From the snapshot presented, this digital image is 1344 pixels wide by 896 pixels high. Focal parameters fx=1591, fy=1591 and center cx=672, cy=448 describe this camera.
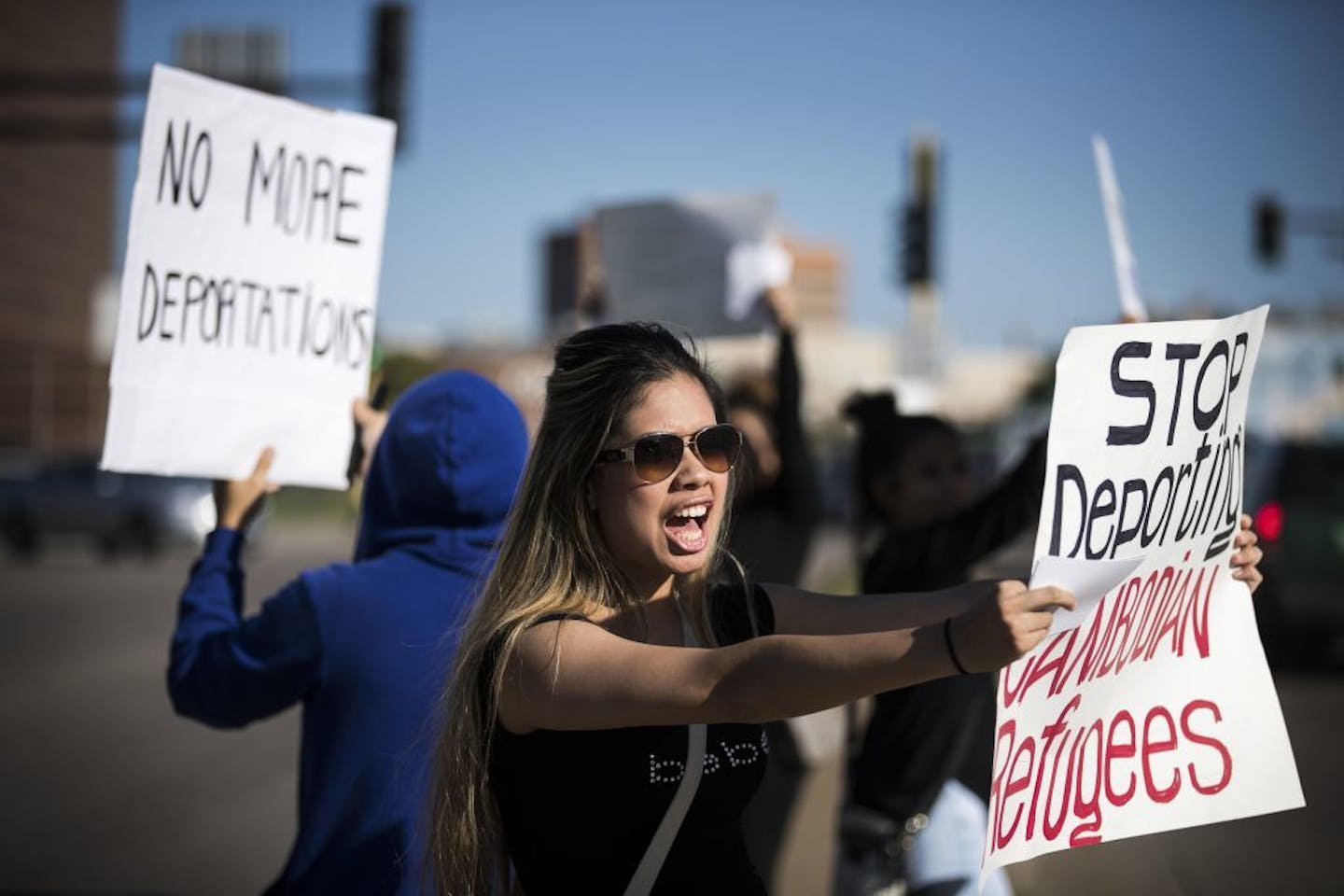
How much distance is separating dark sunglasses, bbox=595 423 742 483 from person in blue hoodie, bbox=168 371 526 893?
43 cm

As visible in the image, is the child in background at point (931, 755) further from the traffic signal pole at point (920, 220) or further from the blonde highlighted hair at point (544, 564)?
the traffic signal pole at point (920, 220)

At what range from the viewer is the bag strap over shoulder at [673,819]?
2.22 metres

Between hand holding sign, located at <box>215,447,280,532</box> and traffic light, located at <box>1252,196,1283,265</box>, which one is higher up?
traffic light, located at <box>1252,196,1283,265</box>

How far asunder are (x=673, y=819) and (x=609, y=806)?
3.6 inches

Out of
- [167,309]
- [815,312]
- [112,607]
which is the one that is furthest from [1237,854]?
[815,312]

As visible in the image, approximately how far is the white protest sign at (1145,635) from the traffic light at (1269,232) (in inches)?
1049

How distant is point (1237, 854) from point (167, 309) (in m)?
5.64

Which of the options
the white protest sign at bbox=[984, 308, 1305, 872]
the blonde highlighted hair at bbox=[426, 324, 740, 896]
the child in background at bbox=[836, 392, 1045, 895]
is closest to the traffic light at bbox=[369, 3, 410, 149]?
the child in background at bbox=[836, 392, 1045, 895]

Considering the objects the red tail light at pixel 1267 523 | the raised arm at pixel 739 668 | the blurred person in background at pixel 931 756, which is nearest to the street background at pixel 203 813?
the red tail light at pixel 1267 523

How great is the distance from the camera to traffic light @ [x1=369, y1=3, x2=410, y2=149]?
1456 centimetres

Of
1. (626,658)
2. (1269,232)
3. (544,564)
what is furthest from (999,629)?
(1269,232)

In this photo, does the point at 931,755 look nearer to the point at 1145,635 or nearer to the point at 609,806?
the point at 1145,635

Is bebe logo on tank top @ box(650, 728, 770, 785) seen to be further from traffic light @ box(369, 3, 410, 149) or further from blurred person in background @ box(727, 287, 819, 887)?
traffic light @ box(369, 3, 410, 149)

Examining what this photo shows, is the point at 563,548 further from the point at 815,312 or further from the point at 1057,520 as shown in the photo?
the point at 815,312
